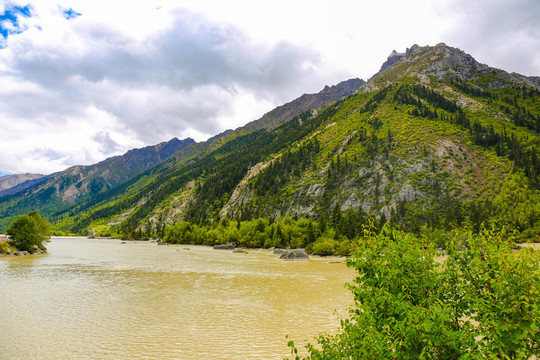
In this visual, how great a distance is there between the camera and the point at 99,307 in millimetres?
21328

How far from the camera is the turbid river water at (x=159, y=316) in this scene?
1389 cm

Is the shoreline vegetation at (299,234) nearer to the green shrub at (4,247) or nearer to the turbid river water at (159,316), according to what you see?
the turbid river water at (159,316)

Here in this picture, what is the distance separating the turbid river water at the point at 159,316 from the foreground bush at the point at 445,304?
17.7ft

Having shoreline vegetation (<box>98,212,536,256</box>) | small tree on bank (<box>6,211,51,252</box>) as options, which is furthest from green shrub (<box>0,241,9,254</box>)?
shoreline vegetation (<box>98,212,536,256</box>)

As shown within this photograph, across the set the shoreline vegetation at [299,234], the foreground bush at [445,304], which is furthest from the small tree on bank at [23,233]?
the foreground bush at [445,304]

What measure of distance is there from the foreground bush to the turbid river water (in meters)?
5.39

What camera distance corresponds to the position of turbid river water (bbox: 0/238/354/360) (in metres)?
13.9

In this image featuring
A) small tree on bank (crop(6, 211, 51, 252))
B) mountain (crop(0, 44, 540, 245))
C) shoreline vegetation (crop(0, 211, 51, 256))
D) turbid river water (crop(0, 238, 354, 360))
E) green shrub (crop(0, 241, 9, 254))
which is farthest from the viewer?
mountain (crop(0, 44, 540, 245))

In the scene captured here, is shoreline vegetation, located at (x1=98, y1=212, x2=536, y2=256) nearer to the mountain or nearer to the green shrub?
the mountain

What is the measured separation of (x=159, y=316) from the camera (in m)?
19.3

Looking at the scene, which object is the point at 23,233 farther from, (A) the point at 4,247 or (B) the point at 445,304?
(B) the point at 445,304

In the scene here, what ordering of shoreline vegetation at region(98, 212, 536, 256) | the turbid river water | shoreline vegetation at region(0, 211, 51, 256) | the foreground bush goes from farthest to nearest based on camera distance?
shoreline vegetation at region(98, 212, 536, 256), shoreline vegetation at region(0, 211, 51, 256), the turbid river water, the foreground bush

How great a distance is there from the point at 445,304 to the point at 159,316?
60.6 ft

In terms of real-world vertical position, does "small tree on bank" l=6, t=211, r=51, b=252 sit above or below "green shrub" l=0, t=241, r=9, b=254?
above
